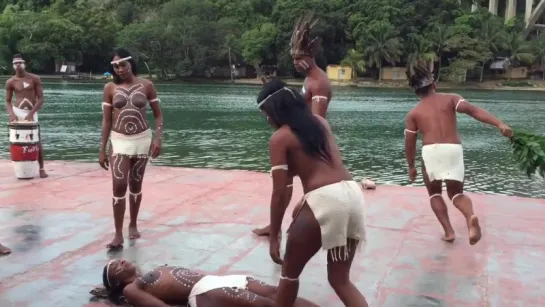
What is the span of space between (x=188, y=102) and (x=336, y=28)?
3189 cm

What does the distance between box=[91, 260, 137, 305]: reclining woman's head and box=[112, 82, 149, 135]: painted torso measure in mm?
1696

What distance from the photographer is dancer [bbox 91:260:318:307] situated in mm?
3758

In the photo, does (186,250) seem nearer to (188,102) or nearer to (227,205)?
(227,205)

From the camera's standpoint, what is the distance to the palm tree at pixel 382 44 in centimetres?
6444

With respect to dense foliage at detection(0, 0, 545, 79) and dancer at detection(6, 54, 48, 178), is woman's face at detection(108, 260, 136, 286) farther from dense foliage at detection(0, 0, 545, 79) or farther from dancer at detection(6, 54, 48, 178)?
dense foliage at detection(0, 0, 545, 79)

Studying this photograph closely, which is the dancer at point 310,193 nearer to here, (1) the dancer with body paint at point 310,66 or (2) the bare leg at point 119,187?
(1) the dancer with body paint at point 310,66

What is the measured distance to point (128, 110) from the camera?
5559mm

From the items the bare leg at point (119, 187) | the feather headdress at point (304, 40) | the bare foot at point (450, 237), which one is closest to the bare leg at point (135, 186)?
the bare leg at point (119, 187)

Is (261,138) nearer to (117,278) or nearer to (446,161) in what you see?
(446,161)

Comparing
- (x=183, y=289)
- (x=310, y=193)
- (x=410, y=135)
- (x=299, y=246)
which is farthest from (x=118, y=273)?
(x=410, y=135)

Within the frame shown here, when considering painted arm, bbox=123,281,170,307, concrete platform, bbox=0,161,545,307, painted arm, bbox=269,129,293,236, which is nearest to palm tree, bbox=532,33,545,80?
concrete platform, bbox=0,161,545,307

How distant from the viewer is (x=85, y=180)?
905 cm

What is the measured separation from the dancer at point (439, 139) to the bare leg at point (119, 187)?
2.78m

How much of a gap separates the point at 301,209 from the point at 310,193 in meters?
0.12
